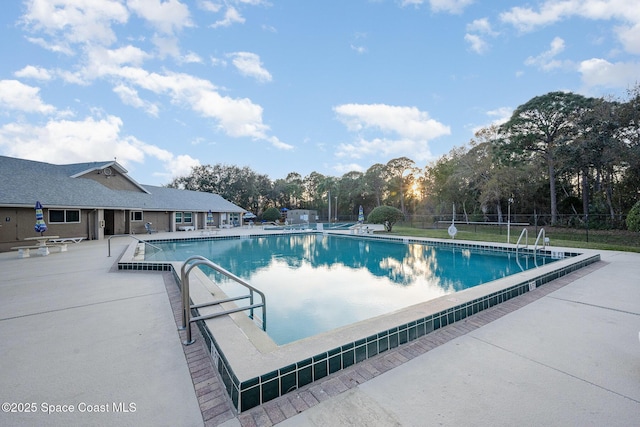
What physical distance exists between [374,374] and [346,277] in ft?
15.6

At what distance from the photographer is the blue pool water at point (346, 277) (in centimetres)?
451

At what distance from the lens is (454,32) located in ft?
35.5

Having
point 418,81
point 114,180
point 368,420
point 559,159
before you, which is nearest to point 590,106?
point 559,159

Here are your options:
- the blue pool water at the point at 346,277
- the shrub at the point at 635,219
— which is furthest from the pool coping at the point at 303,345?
the shrub at the point at 635,219

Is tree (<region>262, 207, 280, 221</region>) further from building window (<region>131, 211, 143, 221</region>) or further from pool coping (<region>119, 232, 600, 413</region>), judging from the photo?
pool coping (<region>119, 232, 600, 413</region>)

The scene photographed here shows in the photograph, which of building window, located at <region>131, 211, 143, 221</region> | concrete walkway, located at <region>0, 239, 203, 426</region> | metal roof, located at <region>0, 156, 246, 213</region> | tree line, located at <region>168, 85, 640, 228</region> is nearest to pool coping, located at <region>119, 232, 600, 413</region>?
concrete walkway, located at <region>0, 239, 203, 426</region>

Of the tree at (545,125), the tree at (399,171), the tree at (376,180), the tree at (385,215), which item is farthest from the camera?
the tree at (376,180)

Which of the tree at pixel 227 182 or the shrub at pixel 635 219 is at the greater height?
the tree at pixel 227 182

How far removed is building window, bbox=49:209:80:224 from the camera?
40.8 feet

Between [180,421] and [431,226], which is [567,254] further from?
[431,226]

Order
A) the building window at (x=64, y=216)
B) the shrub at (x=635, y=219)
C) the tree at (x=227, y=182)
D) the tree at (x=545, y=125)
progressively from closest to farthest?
the shrub at (x=635, y=219), the building window at (x=64, y=216), the tree at (x=545, y=125), the tree at (x=227, y=182)

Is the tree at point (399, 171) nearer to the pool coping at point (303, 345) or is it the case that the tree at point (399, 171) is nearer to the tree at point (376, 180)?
the tree at point (376, 180)

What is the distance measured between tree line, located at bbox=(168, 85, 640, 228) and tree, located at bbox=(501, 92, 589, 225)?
5 cm

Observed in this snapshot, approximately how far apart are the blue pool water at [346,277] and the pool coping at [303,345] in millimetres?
1294
